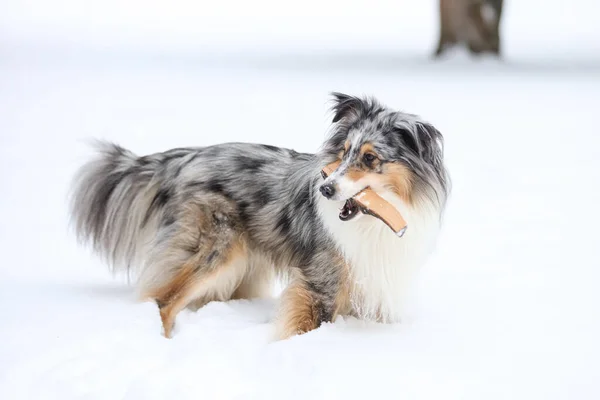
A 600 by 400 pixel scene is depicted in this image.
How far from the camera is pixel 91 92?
484 inches

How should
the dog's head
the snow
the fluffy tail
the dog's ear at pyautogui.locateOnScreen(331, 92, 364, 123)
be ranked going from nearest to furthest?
1. the snow
2. the dog's head
3. the dog's ear at pyautogui.locateOnScreen(331, 92, 364, 123)
4. the fluffy tail

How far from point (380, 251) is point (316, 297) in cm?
43

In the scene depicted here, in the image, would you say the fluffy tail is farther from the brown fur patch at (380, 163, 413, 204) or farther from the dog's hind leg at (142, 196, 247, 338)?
the brown fur patch at (380, 163, 413, 204)

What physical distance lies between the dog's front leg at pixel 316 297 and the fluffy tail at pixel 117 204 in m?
1.06

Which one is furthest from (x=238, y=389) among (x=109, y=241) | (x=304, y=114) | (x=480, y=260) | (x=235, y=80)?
(x=235, y=80)

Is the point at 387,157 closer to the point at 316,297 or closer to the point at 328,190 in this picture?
the point at 328,190

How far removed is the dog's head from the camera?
405 centimetres

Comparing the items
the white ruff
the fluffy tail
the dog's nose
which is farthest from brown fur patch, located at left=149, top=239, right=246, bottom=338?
the dog's nose

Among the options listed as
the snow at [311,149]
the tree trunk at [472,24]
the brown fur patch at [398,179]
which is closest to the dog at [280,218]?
the brown fur patch at [398,179]

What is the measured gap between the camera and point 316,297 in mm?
4391

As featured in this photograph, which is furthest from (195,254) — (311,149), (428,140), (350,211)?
(311,149)

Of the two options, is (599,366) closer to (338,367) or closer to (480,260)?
(338,367)

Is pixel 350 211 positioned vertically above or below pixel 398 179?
below

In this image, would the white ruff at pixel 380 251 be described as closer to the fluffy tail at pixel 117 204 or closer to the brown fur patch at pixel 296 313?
the brown fur patch at pixel 296 313
